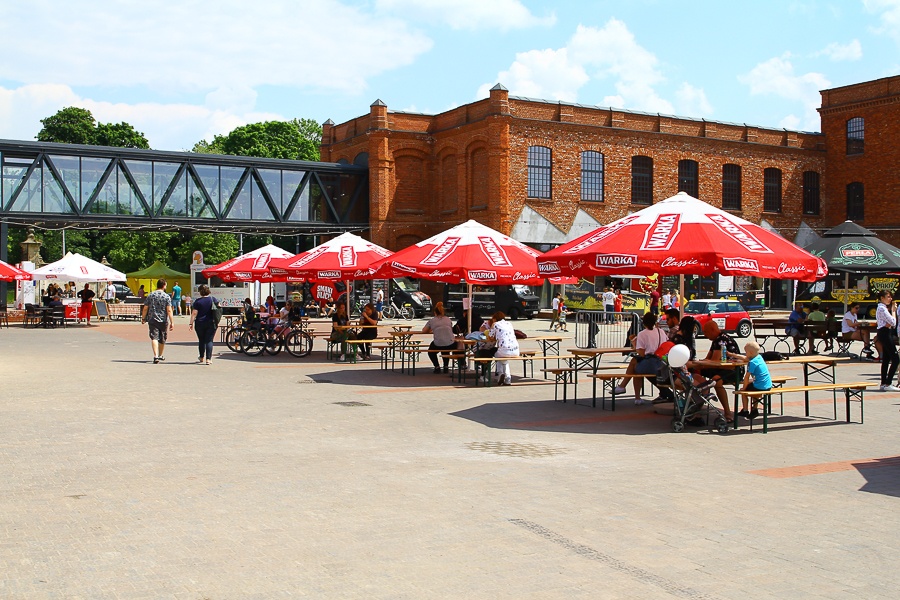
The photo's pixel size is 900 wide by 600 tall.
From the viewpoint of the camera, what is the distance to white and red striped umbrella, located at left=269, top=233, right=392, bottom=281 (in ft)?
72.9

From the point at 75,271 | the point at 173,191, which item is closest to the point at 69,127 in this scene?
the point at 173,191

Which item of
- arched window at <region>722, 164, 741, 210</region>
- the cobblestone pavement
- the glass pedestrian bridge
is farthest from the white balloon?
arched window at <region>722, 164, 741, 210</region>

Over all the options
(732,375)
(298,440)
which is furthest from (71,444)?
(732,375)

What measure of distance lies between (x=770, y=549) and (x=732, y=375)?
6.08 metres

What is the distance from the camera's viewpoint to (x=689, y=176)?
50875mm

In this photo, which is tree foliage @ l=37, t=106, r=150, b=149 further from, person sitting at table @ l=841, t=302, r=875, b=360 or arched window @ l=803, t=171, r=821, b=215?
person sitting at table @ l=841, t=302, r=875, b=360

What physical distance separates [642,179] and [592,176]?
3.25m

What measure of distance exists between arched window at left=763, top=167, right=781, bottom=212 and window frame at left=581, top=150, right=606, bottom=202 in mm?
11211

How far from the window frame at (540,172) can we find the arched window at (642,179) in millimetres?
5295

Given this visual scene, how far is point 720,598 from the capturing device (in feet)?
17.6

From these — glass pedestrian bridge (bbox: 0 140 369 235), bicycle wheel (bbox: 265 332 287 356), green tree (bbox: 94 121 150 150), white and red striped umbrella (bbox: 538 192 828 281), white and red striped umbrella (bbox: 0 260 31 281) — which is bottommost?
bicycle wheel (bbox: 265 332 287 356)

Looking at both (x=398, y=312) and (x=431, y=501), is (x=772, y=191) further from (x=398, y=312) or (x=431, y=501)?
(x=431, y=501)

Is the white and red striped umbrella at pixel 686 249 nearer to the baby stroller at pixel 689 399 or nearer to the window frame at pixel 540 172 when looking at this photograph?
the baby stroller at pixel 689 399

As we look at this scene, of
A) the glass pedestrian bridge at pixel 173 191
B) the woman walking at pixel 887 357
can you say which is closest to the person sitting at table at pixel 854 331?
the woman walking at pixel 887 357
